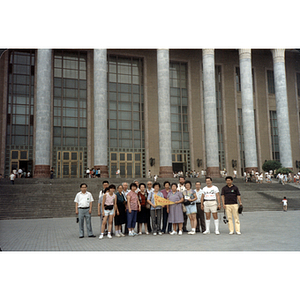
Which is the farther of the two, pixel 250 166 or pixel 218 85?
pixel 218 85

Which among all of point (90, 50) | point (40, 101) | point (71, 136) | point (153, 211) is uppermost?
point (90, 50)

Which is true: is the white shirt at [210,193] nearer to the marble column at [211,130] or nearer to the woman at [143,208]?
the woman at [143,208]

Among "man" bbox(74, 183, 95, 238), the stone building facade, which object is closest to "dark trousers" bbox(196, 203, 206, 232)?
"man" bbox(74, 183, 95, 238)

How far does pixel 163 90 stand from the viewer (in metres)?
28.3

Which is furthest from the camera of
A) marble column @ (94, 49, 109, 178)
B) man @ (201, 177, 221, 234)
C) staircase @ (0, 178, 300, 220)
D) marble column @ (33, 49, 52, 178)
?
marble column @ (94, 49, 109, 178)

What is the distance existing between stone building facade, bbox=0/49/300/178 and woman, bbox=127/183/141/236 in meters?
17.4

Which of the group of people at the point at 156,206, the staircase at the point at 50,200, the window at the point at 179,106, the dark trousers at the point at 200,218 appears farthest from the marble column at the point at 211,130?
the group of people at the point at 156,206

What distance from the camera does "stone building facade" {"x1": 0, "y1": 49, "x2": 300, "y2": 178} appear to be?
28.2 meters

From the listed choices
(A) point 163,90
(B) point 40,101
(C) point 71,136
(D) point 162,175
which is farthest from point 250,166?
(B) point 40,101

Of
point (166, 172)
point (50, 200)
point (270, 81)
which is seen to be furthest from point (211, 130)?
point (50, 200)

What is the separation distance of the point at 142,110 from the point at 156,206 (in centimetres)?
2672

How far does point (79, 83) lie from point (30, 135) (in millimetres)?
7396

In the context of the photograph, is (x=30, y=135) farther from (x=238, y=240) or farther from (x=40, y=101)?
(x=238, y=240)

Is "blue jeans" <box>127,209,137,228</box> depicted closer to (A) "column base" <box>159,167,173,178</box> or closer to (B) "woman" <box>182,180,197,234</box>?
(B) "woman" <box>182,180,197,234</box>
